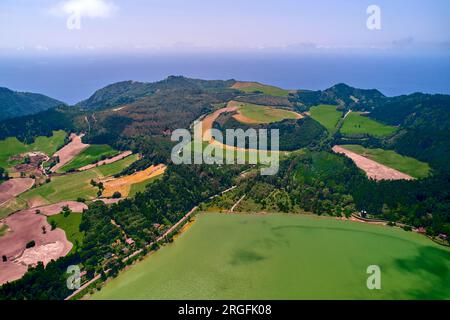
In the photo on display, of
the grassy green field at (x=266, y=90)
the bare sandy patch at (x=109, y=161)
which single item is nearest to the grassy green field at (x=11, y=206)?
the bare sandy patch at (x=109, y=161)

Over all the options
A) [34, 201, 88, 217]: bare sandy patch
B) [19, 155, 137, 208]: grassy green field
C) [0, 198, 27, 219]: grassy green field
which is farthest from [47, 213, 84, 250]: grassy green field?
[0, 198, 27, 219]: grassy green field

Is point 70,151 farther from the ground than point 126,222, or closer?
farther from the ground

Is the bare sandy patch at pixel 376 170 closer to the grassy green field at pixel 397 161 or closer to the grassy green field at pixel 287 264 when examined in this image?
the grassy green field at pixel 397 161

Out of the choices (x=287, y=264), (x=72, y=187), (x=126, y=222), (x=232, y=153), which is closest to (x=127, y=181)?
(x=72, y=187)

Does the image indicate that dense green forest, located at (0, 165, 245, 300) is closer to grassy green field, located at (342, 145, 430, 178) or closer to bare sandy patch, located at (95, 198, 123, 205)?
bare sandy patch, located at (95, 198, 123, 205)

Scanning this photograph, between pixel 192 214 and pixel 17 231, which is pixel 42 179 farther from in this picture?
pixel 192 214

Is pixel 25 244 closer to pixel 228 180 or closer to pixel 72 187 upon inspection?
pixel 72 187
